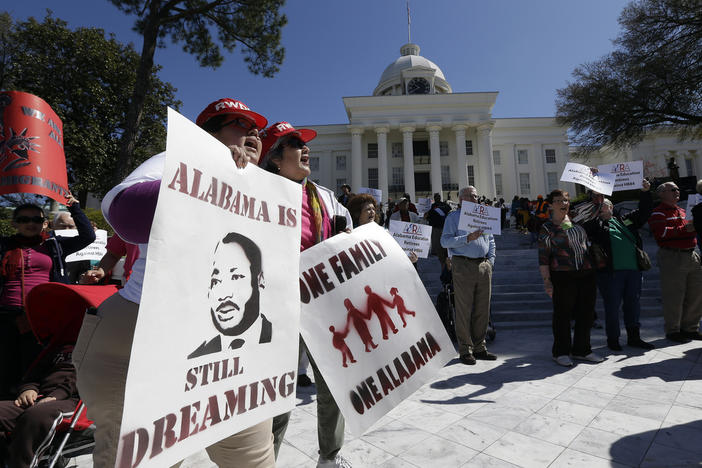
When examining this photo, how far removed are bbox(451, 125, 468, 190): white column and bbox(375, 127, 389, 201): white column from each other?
7.30m

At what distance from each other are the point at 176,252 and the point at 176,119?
398mm

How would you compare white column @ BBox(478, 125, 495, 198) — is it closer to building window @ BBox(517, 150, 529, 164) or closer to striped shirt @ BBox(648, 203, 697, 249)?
building window @ BBox(517, 150, 529, 164)

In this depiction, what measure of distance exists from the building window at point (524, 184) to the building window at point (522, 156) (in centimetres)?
155

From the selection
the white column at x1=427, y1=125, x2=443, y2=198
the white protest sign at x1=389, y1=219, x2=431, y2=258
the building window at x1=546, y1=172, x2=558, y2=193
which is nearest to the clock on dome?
the white column at x1=427, y1=125, x2=443, y2=198

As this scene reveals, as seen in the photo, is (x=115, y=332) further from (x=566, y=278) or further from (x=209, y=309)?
(x=566, y=278)

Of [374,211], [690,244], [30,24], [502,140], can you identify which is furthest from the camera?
[502,140]

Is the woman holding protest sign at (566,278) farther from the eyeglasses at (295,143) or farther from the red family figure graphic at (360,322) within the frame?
the eyeglasses at (295,143)

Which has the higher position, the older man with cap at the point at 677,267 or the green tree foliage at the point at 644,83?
the green tree foliage at the point at 644,83

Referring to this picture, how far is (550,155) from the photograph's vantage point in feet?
134

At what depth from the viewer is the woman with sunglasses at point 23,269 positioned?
271 centimetres

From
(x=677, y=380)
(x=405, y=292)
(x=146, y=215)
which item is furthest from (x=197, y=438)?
(x=677, y=380)

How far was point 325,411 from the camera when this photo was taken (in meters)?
1.95

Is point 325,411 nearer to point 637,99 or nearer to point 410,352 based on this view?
point 410,352

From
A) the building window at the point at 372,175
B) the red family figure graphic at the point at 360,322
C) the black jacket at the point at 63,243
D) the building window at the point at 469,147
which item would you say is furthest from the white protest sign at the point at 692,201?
the building window at the point at 469,147
